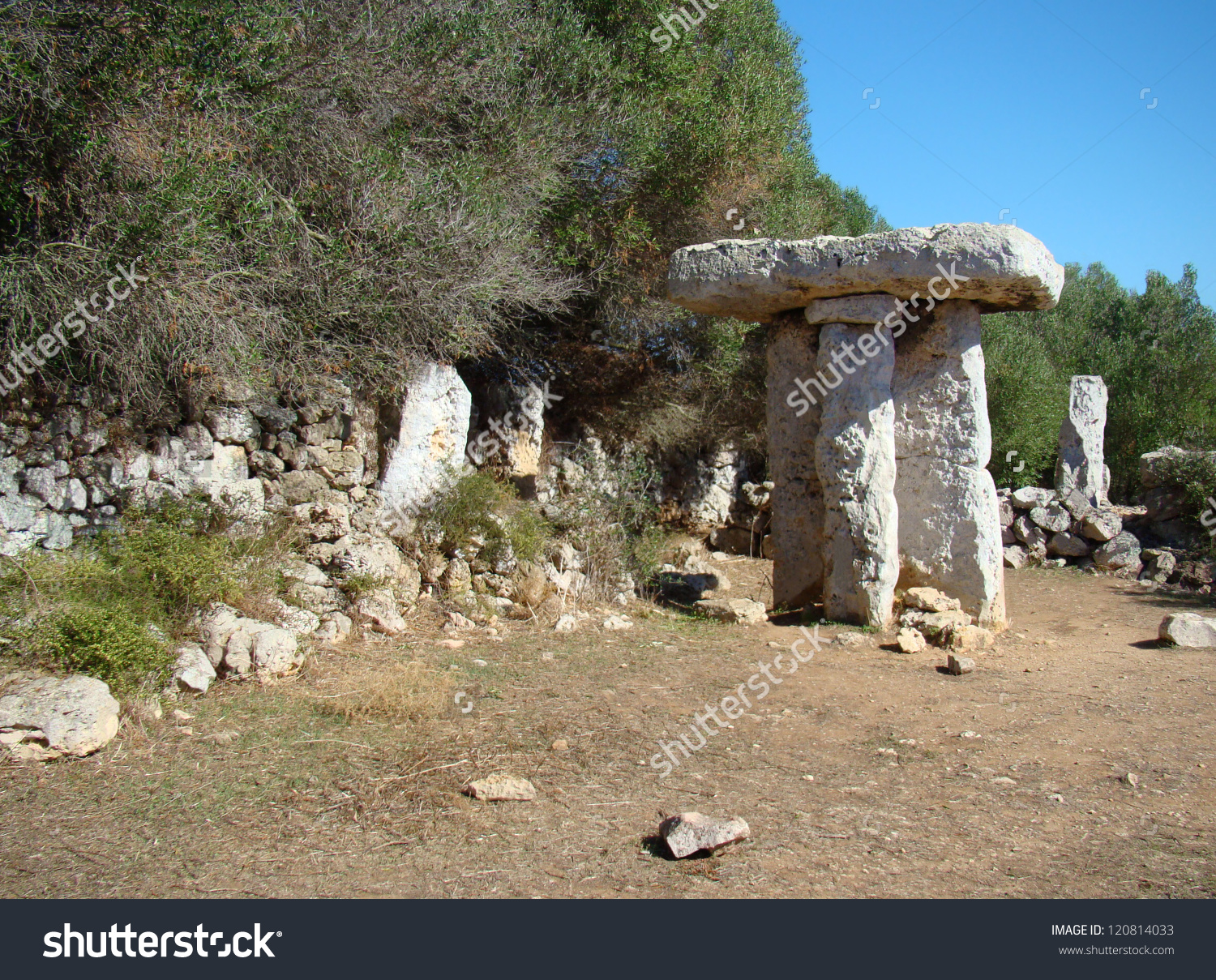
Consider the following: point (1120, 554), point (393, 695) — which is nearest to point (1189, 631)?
point (1120, 554)

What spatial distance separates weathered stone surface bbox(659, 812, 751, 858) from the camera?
11.5ft

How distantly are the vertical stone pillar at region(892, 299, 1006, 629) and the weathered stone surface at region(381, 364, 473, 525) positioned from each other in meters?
3.87

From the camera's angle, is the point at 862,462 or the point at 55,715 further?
the point at 862,462

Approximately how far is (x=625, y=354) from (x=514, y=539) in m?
3.86

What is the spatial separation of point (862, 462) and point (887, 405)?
501mm

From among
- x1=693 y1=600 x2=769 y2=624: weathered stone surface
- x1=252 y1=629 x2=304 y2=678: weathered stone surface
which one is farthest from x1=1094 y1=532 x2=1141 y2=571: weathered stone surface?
x1=252 y1=629 x2=304 y2=678: weathered stone surface

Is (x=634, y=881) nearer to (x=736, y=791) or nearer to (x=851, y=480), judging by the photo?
(x=736, y=791)

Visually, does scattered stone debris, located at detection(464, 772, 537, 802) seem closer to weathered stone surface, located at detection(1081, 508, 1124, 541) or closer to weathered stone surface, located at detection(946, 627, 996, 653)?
weathered stone surface, located at detection(946, 627, 996, 653)

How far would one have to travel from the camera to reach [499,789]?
4.07 metres

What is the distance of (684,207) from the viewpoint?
32.3 ft

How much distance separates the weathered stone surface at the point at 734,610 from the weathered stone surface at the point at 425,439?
2.57 metres

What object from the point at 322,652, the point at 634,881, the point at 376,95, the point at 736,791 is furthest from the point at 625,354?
the point at 634,881

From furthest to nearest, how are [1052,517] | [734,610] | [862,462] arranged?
[1052,517]
[734,610]
[862,462]

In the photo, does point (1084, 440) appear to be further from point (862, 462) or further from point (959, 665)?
point (959, 665)
